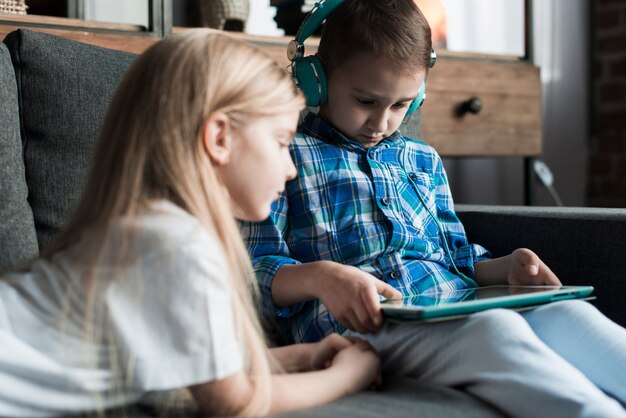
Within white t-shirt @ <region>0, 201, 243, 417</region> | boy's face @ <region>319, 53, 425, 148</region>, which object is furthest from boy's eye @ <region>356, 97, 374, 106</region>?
white t-shirt @ <region>0, 201, 243, 417</region>

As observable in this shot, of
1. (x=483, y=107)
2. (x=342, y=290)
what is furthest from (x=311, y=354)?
(x=483, y=107)

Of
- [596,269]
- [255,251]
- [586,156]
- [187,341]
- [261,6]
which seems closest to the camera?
[187,341]

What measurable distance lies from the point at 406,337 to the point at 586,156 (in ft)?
7.37

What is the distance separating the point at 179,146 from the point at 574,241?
0.75 meters

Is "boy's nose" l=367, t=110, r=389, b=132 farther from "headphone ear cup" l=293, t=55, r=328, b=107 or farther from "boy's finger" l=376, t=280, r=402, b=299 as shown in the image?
"boy's finger" l=376, t=280, r=402, b=299

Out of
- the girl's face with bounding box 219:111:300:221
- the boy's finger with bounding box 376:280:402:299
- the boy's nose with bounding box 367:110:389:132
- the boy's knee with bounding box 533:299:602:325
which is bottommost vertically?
the boy's knee with bounding box 533:299:602:325

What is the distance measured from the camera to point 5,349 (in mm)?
745

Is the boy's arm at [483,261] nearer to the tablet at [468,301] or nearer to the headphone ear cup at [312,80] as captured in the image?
the tablet at [468,301]

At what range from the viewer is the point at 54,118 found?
117 cm

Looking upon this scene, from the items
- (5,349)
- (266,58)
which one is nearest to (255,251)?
(266,58)

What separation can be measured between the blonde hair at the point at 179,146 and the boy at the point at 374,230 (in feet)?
0.68

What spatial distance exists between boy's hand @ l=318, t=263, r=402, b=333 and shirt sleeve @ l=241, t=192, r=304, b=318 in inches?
4.9

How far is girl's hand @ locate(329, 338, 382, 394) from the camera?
860 mm

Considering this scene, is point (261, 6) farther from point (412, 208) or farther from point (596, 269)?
point (596, 269)
